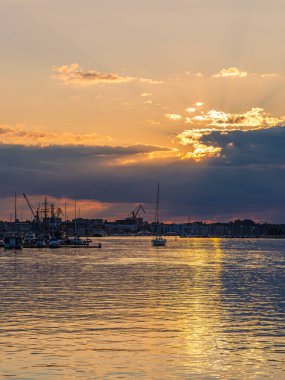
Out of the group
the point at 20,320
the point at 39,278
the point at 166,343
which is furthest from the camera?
the point at 39,278

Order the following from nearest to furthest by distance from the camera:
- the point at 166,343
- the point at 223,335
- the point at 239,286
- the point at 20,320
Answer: the point at 166,343 → the point at 223,335 → the point at 20,320 → the point at 239,286

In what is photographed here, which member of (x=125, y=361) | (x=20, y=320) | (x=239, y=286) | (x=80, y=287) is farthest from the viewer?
(x=239, y=286)

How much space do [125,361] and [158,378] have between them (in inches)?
139

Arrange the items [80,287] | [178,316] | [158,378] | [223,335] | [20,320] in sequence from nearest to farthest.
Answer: [158,378] → [223,335] → [20,320] → [178,316] → [80,287]

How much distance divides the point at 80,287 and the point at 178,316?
90.3 feet

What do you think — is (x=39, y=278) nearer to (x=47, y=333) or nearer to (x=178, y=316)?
(x=178, y=316)

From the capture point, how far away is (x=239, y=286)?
81.5 m

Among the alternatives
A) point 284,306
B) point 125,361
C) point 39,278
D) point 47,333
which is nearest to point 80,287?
point 39,278

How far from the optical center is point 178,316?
5050 centimetres

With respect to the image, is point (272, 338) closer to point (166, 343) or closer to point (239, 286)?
point (166, 343)

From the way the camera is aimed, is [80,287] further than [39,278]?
No

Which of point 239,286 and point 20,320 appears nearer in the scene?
point 20,320

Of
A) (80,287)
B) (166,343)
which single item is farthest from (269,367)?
(80,287)

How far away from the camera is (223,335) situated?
4219cm
